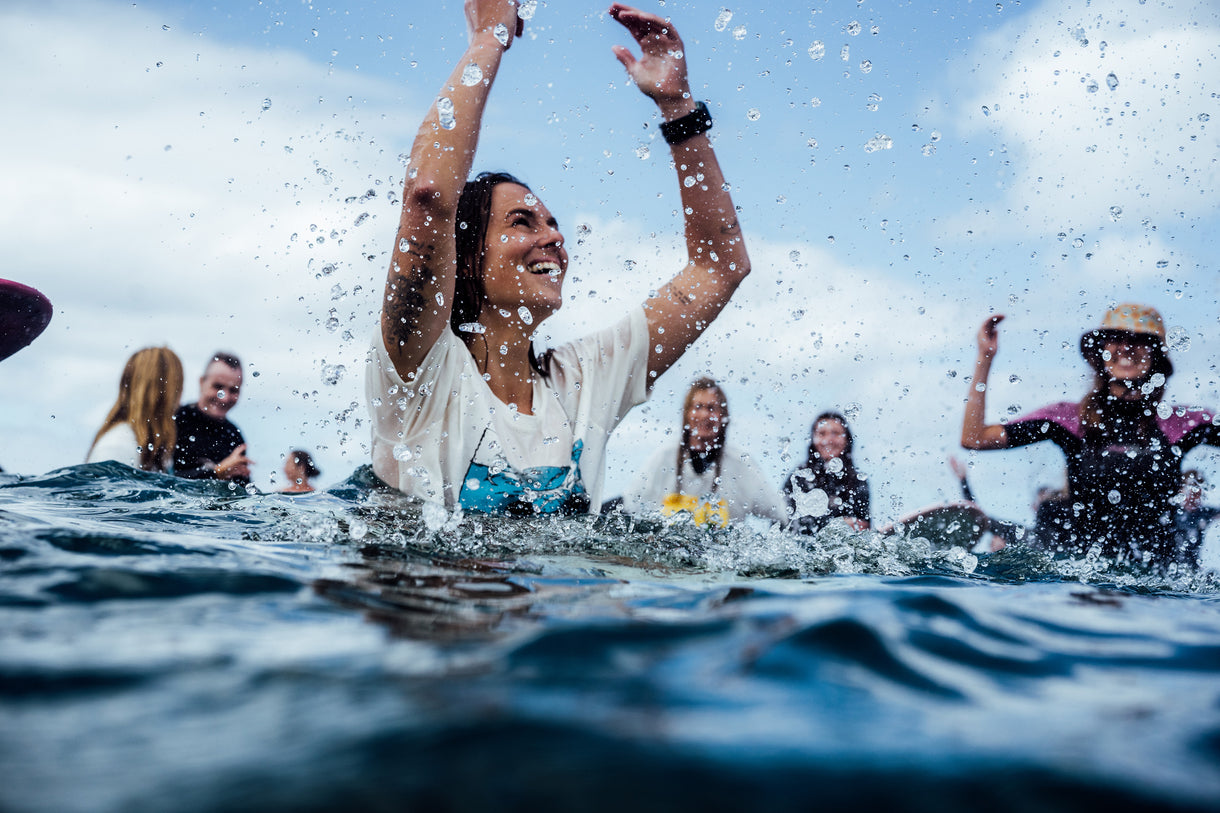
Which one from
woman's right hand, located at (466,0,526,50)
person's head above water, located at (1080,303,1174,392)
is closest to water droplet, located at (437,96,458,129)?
woman's right hand, located at (466,0,526,50)

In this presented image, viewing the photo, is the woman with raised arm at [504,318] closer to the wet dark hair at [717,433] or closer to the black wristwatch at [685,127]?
the black wristwatch at [685,127]

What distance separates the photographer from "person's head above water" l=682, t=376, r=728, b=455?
20.4 ft

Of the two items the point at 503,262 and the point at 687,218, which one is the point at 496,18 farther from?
the point at 687,218

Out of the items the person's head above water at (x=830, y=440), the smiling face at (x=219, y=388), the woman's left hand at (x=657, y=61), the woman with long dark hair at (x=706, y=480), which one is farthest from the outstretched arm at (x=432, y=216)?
the person's head above water at (x=830, y=440)

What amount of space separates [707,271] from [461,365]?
1122mm

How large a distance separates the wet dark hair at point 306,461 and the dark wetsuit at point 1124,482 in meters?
6.86

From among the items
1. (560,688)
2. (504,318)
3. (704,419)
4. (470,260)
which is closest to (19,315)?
(470,260)

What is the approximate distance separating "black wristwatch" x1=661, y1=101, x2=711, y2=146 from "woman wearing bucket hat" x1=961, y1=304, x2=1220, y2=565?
2477mm

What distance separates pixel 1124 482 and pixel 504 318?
11.5ft

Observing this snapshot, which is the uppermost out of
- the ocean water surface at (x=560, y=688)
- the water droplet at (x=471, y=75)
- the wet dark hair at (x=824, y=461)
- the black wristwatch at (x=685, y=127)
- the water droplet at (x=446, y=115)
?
the black wristwatch at (x=685, y=127)

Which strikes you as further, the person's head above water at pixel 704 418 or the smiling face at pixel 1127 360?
the person's head above water at pixel 704 418

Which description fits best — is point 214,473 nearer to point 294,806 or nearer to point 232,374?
point 232,374

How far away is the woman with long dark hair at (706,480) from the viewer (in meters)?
5.86

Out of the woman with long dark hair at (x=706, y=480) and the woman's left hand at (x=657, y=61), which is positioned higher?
the woman's left hand at (x=657, y=61)
